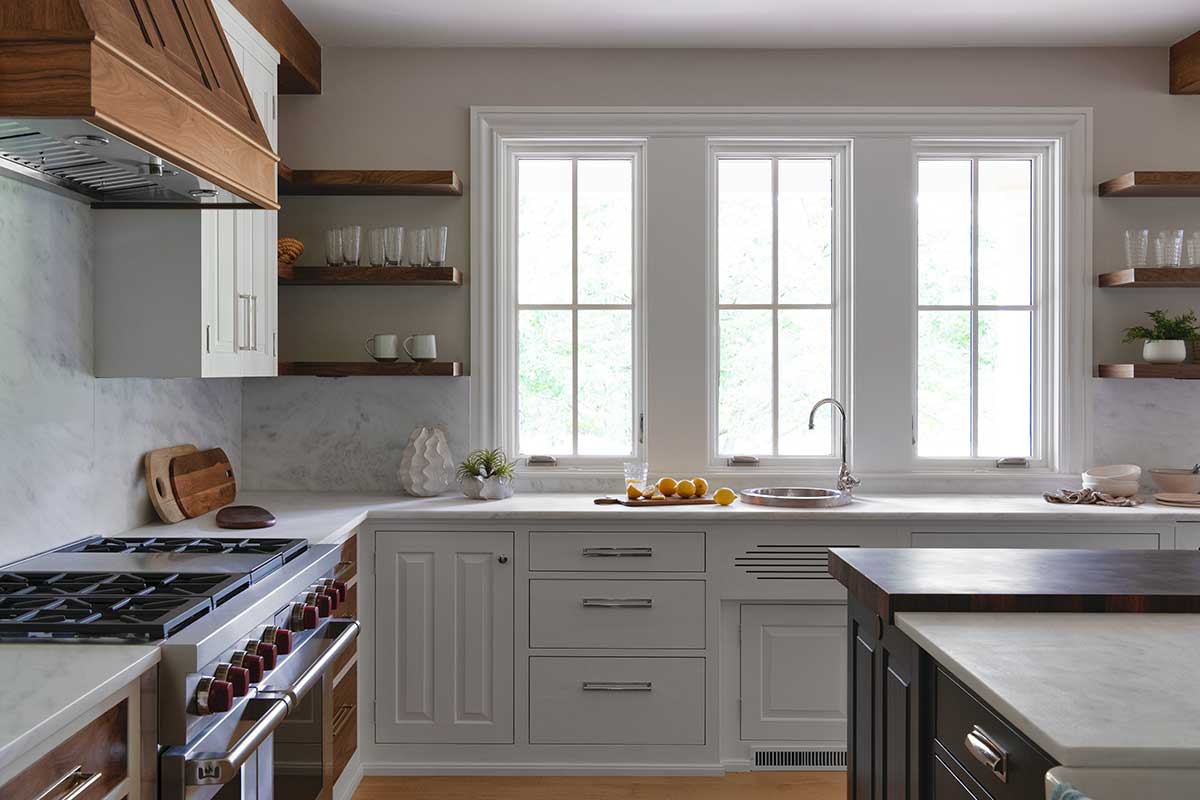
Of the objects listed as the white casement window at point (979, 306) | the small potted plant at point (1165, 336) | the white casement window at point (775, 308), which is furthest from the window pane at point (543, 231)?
the small potted plant at point (1165, 336)

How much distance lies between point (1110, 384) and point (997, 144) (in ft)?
3.45

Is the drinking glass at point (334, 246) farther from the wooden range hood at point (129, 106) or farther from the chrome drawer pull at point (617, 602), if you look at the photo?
the chrome drawer pull at point (617, 602)

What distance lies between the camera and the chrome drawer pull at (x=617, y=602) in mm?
3182

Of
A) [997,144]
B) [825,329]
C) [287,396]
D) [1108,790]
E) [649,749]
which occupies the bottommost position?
[649,749]

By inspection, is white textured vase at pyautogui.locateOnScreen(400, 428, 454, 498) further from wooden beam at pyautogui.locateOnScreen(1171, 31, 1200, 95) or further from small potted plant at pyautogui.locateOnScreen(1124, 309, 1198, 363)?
wooden beam at pyautogui.locateOnScreen(1171, 31, 1200, 95)

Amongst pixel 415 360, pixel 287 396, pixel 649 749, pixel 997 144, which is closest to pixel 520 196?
pixel 415 360

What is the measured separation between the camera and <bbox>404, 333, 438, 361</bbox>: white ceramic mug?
11.5ft

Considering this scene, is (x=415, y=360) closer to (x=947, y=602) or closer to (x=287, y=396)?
(x=287, y=396)

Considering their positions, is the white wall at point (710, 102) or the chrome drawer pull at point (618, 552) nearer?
the chrome drawer pull at point (618, 552)

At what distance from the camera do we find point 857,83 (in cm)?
369

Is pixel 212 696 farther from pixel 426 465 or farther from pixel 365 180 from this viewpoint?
pixel 365 180

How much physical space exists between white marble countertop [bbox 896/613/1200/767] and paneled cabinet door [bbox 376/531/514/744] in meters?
1.74

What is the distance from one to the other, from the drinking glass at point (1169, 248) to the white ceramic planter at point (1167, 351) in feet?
1.00

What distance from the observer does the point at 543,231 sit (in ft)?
12.4
